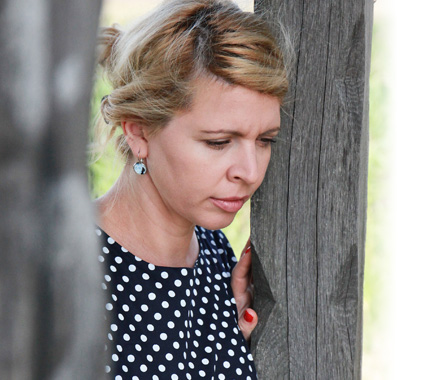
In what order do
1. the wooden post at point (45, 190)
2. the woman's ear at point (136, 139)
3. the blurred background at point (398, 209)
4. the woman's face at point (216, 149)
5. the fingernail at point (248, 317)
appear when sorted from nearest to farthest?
the wooden post at point (45, 190)
the woman's face at point (216, 149)
the woman's ear at point (136, 139)
the fingernail at point (248, 317)
the blurred background at point (398, 209)

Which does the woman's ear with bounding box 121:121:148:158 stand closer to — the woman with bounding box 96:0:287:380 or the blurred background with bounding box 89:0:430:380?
the woman with bounding box 96:0:287:380

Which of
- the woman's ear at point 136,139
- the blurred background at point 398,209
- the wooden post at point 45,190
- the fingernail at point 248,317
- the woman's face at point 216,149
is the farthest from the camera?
the blurred background at point 398,209

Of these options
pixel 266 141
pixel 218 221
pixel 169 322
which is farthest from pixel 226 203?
pixel 169 322

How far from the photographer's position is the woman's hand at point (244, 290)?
1.71 metres

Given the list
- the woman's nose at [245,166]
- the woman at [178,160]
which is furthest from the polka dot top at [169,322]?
the woman's nose at [245,166]

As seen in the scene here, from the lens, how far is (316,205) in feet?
5.23

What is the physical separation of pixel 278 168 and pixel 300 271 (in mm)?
264

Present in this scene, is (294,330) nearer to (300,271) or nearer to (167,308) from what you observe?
(300,271)

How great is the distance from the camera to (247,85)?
1.46 meters

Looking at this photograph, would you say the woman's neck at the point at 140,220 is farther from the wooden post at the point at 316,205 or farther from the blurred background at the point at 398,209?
the blurred background at the point at 398,209

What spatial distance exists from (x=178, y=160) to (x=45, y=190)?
1.14 meters

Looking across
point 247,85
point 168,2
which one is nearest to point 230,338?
point 247,85

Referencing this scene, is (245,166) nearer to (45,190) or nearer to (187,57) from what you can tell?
(187,57)

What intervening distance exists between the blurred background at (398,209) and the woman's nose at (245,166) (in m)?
2.95
